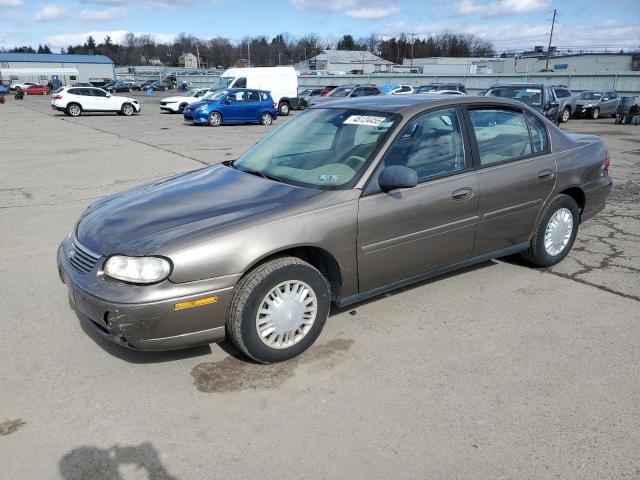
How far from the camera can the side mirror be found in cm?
346

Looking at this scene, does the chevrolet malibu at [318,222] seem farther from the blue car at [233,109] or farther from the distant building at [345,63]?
the distant building at [345,63]

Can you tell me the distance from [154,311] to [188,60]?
479 feet

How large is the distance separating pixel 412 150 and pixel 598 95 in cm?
2665

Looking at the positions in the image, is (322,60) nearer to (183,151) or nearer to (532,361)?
(183,151)

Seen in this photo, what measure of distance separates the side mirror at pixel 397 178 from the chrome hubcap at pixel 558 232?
6.42ft

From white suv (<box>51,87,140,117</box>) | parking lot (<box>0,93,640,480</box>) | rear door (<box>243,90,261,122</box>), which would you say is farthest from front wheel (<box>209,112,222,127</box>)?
parking lot (<box>0,93,640,480</box>)

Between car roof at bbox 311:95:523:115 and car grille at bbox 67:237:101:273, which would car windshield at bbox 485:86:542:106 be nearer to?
car roof at bbox 311:95:523:115

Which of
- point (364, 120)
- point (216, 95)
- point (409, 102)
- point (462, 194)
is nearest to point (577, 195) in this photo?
point (462, 194)

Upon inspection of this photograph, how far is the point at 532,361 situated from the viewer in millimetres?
3373

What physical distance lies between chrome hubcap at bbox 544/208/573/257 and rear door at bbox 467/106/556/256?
0.29m

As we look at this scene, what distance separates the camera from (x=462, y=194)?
396 centimetres

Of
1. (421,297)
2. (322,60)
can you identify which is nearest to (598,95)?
(421,297)

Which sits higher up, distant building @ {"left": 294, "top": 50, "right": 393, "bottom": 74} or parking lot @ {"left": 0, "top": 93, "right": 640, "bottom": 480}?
distant building @ {"left": 294, "top": 50, "right": 393, "bottom": 74}

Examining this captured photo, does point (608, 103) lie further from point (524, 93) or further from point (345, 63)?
point (345, 63)
